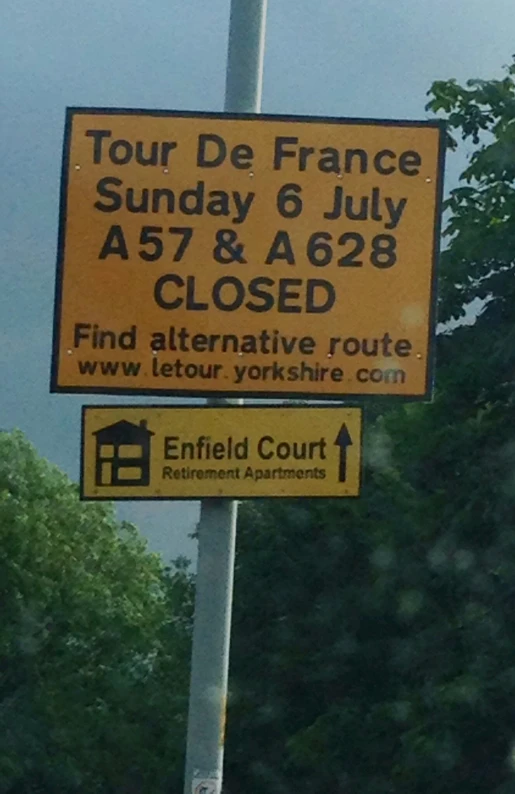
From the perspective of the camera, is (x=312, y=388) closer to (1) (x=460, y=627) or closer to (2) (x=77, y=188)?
(2) (x=77, y=188)

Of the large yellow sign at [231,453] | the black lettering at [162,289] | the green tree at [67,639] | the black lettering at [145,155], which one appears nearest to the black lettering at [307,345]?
the large yellow sign at [231,453]

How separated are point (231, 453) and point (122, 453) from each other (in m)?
0.42

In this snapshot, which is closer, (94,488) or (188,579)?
(94,488)

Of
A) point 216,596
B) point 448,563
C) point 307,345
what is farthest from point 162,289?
point 448,563

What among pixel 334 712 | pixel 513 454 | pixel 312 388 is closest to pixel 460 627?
pixel 513 454

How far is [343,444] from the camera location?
692 cm

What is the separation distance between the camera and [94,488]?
269 inches

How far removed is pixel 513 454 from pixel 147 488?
16018 millimetres

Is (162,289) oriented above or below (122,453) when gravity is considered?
above

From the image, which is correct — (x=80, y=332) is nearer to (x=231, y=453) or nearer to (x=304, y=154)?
(x=231, y=453)

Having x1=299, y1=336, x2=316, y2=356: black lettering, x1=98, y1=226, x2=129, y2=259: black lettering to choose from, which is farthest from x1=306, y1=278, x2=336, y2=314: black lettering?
x1=98, y1=226, x2=129, y2=259: black lettering

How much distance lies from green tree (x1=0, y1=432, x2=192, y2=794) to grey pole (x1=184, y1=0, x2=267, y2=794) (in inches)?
1588

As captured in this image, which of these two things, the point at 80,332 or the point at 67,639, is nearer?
the point at 80,332

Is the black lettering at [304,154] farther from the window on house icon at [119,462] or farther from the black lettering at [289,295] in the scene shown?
the window on house icon at [119,462]
